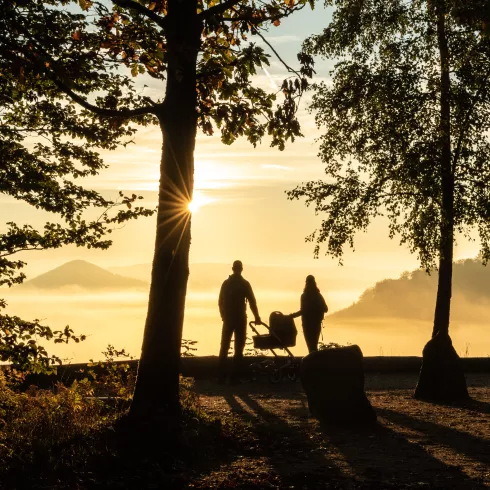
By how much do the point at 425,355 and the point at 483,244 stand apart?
3176mm

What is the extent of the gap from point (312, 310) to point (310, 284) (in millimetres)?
657

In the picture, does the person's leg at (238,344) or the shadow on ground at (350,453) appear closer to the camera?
the shadow on ground at (350,453)

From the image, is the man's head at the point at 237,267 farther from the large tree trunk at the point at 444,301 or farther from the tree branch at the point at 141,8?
the tree branch at the point at 141,8

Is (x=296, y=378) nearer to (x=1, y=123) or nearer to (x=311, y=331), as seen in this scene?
(x=311, y=331)

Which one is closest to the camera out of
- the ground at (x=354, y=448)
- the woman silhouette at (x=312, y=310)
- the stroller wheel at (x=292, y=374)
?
the ground at (x=354, y=448)

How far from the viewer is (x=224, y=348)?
17.5 metres

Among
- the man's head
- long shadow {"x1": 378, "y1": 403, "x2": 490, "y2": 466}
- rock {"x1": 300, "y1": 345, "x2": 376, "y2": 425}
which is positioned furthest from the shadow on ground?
the man's head

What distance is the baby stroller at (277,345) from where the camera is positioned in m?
17.1

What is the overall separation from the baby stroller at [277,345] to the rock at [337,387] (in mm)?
4485

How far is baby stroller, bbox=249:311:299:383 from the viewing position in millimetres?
17141

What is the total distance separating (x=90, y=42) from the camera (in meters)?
12.3

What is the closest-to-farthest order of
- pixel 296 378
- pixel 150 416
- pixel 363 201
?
pixel 150 416, pixel 363 201, pixel 296 378


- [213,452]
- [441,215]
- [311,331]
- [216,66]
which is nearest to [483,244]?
[441,215]

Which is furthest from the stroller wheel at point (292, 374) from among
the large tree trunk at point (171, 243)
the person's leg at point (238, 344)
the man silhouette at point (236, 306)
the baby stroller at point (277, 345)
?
the large tree trunk at point (171, 243)
